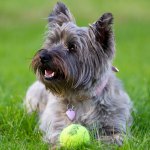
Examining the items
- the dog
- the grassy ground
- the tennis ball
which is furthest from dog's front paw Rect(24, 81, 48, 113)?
the tennis ball

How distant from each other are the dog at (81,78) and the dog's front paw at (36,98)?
905 millimetres

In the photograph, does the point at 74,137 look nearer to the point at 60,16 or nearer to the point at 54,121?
the point at 54,121

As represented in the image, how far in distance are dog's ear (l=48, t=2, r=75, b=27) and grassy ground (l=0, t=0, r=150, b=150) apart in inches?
13.6

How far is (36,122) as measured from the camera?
23.8 ft

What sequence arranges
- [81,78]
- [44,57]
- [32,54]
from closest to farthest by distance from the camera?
[44,57]
[81,78]
[32,54]

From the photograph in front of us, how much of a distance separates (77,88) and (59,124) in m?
0.51

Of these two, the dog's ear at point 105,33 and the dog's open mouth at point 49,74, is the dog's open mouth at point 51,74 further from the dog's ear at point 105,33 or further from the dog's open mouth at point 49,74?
the dog's ear at point 105,33

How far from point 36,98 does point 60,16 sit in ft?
5.39

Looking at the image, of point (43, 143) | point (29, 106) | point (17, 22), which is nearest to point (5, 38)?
point (17, 22)

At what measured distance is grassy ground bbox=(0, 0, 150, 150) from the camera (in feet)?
22.1

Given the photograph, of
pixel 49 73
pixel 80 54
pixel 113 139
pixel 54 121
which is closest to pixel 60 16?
Result: pixel 80 54

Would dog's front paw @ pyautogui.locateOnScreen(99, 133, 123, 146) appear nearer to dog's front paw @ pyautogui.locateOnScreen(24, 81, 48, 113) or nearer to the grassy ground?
the grassy ground

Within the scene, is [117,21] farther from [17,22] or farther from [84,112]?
[84,112]

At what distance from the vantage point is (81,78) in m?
6.62
